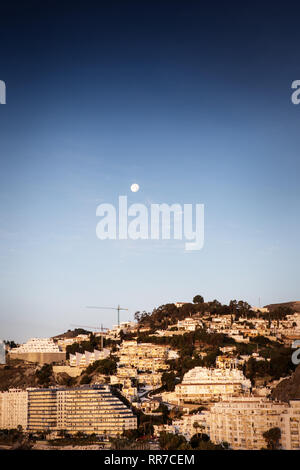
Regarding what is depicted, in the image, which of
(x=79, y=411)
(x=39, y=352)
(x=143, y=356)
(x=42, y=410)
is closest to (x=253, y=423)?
(x=79, y=411)

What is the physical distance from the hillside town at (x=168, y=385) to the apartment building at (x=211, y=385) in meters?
0.03

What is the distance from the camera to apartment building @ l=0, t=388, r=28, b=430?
17.4 meters

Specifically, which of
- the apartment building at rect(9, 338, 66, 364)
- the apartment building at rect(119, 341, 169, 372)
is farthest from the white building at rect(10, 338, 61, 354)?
the apartment building at rect(119, 341, 169, 372)

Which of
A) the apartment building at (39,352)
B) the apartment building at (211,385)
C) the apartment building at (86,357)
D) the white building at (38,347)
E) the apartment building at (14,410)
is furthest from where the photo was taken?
the white building at (38,347)

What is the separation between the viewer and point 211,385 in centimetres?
1706

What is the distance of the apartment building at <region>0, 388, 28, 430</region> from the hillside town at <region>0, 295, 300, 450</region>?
0.03 metres

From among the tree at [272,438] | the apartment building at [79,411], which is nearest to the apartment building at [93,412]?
the apartment building at [79,411]

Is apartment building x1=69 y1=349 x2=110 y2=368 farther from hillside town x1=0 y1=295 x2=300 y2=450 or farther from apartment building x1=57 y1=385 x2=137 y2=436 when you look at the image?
apartment building x1=57 y1=385 x2=137 y2=436

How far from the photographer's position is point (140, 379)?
63.7 feet

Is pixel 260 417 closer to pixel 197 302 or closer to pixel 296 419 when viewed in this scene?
pixel 296 419

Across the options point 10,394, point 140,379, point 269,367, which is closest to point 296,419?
point 269,367

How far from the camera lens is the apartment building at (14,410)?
57.2ft

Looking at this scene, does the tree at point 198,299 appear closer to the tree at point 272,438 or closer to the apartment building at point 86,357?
the apartment building at point 86,357

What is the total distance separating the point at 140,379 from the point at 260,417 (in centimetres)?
784
